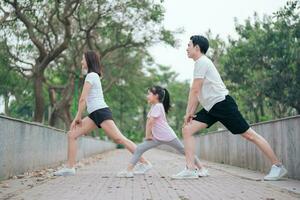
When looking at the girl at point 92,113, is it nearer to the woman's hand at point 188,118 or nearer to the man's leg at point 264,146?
the woman's hand at point 188,118

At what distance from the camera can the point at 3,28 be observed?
20.9m

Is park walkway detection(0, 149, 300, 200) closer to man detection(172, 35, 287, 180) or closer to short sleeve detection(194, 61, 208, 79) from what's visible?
man detection(172, 35, 287, 180)

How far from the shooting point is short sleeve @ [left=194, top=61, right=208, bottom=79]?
769 cm

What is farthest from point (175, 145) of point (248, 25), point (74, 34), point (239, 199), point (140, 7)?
Answer: point (248, 25)

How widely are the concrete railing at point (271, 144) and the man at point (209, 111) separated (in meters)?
0.61

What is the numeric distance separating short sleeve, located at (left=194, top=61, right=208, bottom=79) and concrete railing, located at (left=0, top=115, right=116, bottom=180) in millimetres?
2888

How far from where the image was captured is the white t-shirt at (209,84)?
768cm

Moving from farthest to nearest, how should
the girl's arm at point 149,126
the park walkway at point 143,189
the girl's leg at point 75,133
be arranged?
the girl's arm at point 149,126 < the girl's leg at point 75,133 < the park walkway at point 143,189

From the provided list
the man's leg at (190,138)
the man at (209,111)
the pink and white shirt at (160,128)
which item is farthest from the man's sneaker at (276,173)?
the pink and white shirt at (160,128)

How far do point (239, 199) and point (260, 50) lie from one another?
24.7 m

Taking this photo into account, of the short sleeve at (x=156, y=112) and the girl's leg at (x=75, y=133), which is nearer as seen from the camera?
the girl's leg at (x=75, y=133)

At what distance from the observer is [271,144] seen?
930cm

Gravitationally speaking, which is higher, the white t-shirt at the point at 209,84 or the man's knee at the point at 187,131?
the white t-shirt at the point at 209,84

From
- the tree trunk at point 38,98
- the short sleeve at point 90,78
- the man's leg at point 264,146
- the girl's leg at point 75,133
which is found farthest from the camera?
the tree trunk at point 38,98
